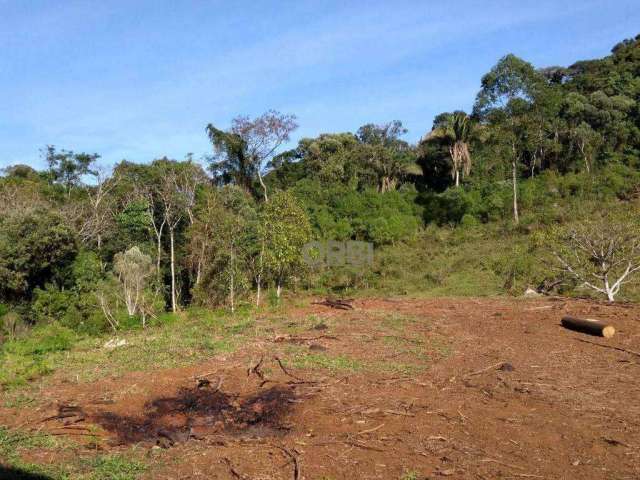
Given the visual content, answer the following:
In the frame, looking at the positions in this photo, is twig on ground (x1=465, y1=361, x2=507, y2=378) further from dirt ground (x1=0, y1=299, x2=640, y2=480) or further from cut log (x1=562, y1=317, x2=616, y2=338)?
cut log (x1=562, y1=317, x2=616, y2=338)

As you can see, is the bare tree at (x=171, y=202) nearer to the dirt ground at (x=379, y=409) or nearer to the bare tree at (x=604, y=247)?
A: the dirt ground at (x=379, y=409)

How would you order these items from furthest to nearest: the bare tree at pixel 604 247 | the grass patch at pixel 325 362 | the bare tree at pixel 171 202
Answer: the bare tree at pixel 171 202 < the bare tree at pixel 604 247 < the grass patch at pixel 325 362

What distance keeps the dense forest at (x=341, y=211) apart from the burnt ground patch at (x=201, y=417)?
8.39 meters

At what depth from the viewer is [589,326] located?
8344 mm

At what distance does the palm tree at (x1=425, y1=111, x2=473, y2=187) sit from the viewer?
2881cm

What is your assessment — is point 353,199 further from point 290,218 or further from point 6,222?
point 6,222

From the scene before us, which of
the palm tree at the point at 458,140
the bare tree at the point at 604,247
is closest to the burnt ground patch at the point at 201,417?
the bare tree at the point at 604,247

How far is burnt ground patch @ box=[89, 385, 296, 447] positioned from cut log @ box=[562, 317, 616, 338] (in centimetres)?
506

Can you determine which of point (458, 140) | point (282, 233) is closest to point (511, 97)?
point (458, 140)

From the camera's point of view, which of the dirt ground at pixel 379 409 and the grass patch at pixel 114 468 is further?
the dirt ground at pixel 379 409

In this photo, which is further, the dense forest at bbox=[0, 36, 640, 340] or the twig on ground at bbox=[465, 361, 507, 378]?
the dense forest at bbox=[0, 36, 640, 340]

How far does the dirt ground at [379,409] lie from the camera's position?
400 centimetres

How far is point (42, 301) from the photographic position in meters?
18.4

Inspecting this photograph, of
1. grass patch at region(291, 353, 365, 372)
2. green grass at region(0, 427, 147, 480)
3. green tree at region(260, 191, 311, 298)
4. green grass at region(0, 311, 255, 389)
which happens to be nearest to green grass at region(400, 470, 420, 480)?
green grass at region(0, 427, 147, 480)
